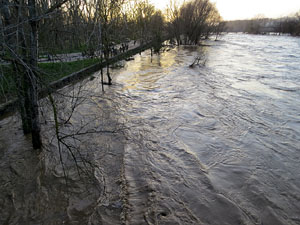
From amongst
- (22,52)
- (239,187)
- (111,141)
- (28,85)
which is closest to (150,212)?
(239,187)

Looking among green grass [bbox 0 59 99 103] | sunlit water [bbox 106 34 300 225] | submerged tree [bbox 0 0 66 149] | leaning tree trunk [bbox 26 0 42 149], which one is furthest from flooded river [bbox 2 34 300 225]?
green grass [bbox 0 59 99 103]

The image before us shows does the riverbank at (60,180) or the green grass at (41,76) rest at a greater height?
the green grass at (41,76)

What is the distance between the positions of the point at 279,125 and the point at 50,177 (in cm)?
607

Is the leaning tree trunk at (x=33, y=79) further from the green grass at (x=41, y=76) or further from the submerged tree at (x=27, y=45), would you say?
the green grass at (x=41, y=76)

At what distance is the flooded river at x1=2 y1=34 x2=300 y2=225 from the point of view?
3318 mm

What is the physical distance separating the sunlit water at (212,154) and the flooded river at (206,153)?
2 cm

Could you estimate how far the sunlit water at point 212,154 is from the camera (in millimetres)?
3340

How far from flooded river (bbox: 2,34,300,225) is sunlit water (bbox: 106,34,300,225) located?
0.02 meters

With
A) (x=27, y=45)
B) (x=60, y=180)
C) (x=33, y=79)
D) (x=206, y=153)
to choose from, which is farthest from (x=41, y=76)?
(x=206, y=153)

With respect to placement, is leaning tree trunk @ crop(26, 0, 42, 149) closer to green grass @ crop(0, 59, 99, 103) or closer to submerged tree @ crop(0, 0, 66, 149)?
Answer: submerged tree @ crop(0, 0, 66, 149)

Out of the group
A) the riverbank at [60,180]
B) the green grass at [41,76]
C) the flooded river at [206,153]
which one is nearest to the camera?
the green grass at [41,76]

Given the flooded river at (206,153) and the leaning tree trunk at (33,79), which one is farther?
the flooded river at (206,153)

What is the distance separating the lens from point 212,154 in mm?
4785

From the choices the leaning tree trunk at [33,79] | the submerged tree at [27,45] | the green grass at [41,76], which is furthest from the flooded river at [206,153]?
the green grass at [41,76]
